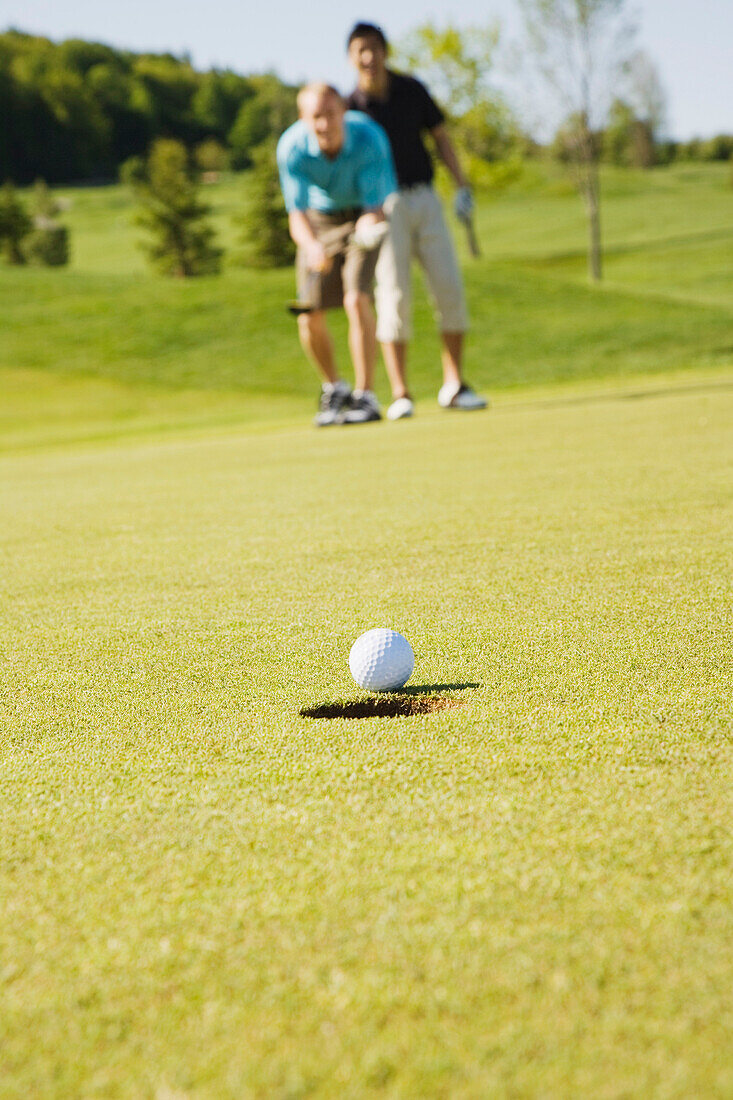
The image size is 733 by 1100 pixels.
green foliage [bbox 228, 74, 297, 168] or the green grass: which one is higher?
green foliage [bbox 228, 74, 297, 168]

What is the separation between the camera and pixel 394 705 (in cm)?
188

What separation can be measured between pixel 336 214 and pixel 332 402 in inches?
50.0

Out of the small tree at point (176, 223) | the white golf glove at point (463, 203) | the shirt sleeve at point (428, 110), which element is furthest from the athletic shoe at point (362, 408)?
the small tree at point (176, 223)

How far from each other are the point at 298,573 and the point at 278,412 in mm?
9952

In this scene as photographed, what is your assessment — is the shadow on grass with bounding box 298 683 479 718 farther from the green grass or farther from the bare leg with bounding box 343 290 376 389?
the bare leg with bounding box 343 290 376 389

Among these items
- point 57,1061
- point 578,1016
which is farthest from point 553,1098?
point 57,1061

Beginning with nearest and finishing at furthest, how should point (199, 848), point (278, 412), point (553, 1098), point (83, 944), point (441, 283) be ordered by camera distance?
point (553, 1098) → point (83, 944) → point (199, 848) → point (441, 283) → point (278, 412)

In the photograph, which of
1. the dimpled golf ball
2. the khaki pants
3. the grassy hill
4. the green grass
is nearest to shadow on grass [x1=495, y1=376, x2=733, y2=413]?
the khaki pants

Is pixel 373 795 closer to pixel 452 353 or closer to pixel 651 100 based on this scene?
pixel 452 353

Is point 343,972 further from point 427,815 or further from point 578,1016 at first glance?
point 427,815

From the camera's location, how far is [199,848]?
1333 millimetres

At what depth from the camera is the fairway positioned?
95cm

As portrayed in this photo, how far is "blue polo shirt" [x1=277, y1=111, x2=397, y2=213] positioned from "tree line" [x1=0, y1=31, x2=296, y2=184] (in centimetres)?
7865

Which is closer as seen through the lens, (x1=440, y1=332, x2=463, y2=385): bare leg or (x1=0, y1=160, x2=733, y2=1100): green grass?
(x1=0, y1=160, x2=733, y2=1100): green grass
